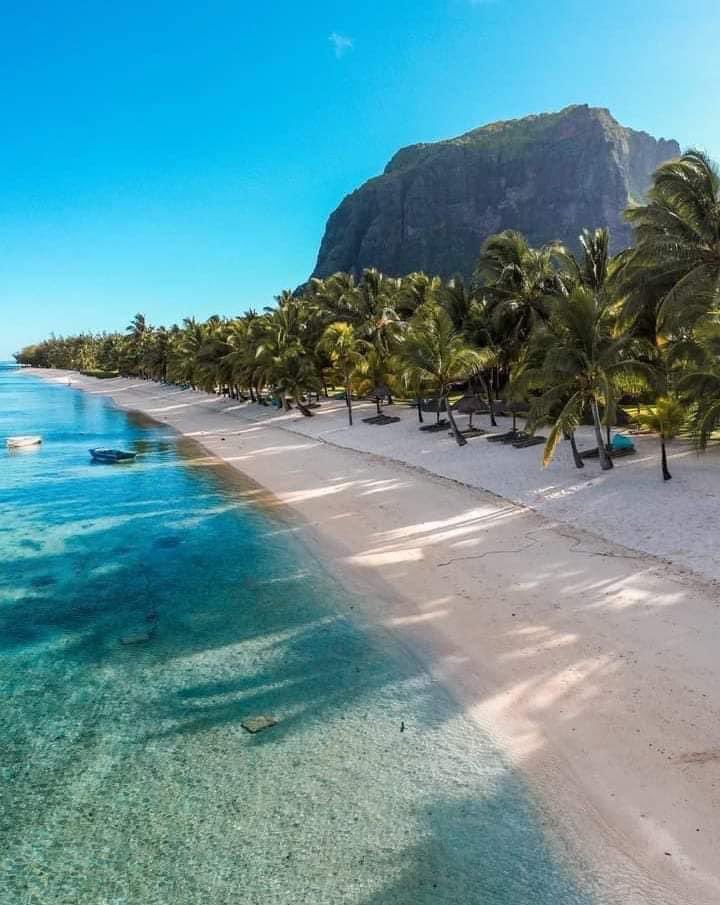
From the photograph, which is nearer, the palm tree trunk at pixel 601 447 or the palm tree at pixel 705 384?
the palm tree at pixel 705 384

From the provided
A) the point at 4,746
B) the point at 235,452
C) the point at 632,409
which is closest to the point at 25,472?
the point at 235,452

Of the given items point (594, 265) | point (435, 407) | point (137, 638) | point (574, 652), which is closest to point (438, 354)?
point (435, 407)

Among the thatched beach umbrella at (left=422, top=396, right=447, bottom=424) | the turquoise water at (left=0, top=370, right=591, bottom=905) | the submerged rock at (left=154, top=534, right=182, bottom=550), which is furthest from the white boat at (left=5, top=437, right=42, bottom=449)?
the turquoise water at (left=0, top=370, right=591, bottom=905)

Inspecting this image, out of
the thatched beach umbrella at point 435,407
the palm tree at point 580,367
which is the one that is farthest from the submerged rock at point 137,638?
the thatched beach umbrella at point 435,407

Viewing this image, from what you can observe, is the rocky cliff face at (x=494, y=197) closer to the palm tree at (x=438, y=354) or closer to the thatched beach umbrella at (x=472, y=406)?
the thatched beach umbrella at (x=472, y=406)

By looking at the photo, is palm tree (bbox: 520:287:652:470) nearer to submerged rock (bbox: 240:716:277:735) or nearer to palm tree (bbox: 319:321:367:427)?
submerged rock (bbox: 240:716:277:735)

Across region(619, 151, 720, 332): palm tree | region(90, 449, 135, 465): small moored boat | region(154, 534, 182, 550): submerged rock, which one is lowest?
Answer: region(154, 534, 182, 550): submerged rock
